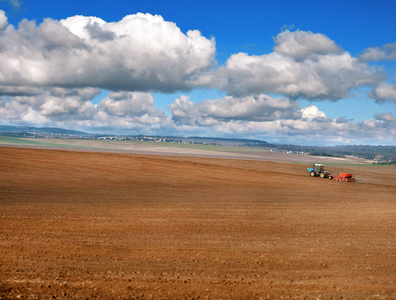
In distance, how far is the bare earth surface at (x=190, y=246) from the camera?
9500mm

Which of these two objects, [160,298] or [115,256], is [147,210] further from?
[160,298]

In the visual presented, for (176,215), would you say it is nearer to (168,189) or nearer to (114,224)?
(114,224)

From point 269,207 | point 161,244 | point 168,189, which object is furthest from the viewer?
point 168,189

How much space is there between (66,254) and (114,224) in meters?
4.88

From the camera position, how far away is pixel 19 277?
9828 millimetres

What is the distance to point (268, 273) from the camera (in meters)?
10.7

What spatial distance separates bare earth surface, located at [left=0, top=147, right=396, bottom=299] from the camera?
9500 millimetres

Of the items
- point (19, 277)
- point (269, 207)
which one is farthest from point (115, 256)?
point (269, 207)

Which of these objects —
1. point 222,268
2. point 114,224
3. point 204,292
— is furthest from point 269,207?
point 204,292

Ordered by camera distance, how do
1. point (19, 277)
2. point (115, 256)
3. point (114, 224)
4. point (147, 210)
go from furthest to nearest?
point (147, 210) < point (114, 224) < point (115, 256) < point (19, 277)

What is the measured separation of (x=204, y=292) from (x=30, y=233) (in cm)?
837

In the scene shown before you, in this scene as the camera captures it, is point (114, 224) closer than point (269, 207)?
Yes

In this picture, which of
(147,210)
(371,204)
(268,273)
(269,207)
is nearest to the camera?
(268,273)

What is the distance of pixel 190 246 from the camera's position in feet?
44.1
